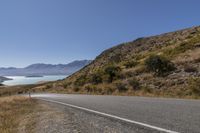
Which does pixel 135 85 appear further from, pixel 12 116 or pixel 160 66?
pixel 12 116

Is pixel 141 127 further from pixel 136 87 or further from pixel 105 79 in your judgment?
pixel 105 79

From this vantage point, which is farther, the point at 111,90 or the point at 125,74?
the point at 125,74

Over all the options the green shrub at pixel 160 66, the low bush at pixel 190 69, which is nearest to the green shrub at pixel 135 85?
the green shrub at pixel 160 66

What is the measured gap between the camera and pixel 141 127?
6.80 meters

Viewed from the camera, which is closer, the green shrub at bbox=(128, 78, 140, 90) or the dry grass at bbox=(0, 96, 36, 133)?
the dry grass at bbox=(0, 96, 36, 133)

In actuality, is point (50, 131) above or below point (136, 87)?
below

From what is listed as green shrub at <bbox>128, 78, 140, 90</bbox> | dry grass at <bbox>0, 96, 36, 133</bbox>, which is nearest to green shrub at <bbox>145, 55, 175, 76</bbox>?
green shrub at <bbox>128, 78, 140, 90</bbox>

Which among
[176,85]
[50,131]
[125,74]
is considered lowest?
[50,131]

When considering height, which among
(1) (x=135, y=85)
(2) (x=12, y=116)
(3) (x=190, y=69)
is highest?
(3) (x=190, y=69)

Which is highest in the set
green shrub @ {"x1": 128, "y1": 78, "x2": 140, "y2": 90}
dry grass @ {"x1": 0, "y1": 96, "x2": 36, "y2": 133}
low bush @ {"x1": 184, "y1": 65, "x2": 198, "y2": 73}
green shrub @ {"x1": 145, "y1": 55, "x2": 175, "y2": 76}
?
green shrub @ {"x1": 145, "y1": 55, "x2": 175, "y2": 76}

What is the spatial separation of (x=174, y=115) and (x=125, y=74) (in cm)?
2567

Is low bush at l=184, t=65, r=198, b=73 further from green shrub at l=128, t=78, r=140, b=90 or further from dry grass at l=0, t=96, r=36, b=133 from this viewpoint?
dry grass at l=0, t=96, r=36, b=133

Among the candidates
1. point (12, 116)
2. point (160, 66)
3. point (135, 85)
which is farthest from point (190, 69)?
point (12, 116)

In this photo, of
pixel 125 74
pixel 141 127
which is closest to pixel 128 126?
pixel 141 127
